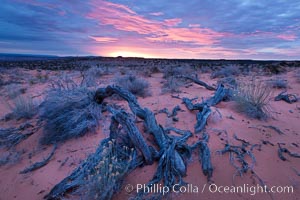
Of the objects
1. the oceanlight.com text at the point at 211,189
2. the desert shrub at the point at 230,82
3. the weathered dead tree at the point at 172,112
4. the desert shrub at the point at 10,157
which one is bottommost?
the desert shrub at the point at 10,157

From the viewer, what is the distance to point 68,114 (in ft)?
13.9

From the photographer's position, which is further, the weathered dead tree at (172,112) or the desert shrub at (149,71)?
the desert shrub at (149,71)

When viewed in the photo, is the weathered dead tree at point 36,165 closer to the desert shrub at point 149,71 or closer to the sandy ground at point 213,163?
the sandy ground at point 213,163

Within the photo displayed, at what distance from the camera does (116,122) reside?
3.04 m

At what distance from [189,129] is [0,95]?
9.07 m

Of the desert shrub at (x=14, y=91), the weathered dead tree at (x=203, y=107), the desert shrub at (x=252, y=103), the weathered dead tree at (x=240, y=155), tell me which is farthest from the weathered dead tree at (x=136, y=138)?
the desert shrub at (x=14, y=91)

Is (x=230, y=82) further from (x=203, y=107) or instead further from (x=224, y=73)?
(x=203, y=107)

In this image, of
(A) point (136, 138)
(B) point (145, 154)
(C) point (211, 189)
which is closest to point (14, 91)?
(A) point (136, 138)

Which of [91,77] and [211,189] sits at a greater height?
[91,77]

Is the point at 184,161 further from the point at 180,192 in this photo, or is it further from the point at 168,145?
the point at 180,192

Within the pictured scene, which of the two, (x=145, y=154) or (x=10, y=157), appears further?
(x=10, y=157)

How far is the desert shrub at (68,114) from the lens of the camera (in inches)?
153

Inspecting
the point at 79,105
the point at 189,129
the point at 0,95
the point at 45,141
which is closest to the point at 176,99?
the point at 189,129

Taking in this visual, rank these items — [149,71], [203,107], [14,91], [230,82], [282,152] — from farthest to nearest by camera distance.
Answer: [149,71]
[230,82]
[14,91]
[203,107]
[282,152]
